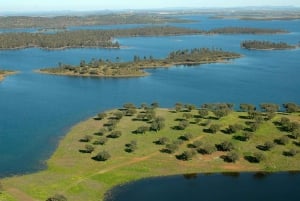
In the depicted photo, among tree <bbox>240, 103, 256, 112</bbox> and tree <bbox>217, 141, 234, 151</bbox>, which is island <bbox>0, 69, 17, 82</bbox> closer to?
tree <bbox>240, 103, 256, 112</bbox>

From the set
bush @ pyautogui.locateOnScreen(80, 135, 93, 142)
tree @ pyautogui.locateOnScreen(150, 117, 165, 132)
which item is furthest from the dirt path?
tree @ pyautogui.locateOnScreen(150, 117, 165, 132)

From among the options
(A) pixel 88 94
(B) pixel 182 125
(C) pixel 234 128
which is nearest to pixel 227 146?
(C) pixel 234 128

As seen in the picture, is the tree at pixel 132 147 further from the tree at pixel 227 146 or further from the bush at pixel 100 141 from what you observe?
the tree at pixel 227 146

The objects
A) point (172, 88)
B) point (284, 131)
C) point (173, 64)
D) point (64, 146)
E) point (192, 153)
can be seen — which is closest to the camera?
point (192, 153)

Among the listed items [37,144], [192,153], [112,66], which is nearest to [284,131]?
[192,153]

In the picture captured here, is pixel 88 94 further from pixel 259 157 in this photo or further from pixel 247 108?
pixel 259 157

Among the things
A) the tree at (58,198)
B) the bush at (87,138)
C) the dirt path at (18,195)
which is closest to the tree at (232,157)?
the bush at (87,138)

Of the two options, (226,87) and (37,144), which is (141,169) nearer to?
(37,144)
